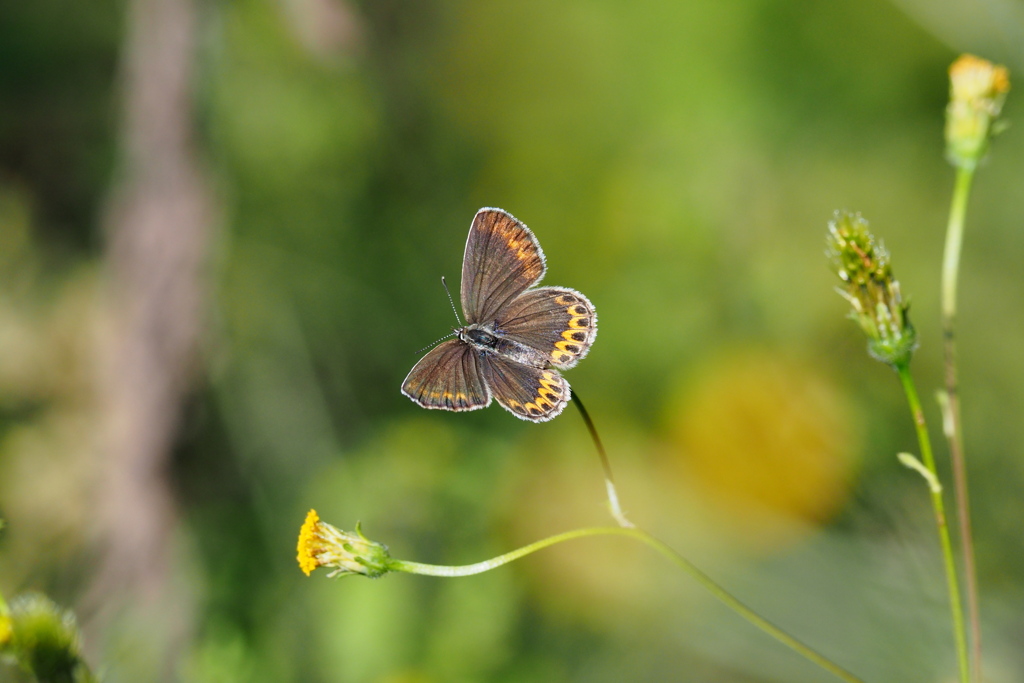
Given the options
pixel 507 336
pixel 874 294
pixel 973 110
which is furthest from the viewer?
pixel 507 336

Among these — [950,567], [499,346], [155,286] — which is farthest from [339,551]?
[155,286]

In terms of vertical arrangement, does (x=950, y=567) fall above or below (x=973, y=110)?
below

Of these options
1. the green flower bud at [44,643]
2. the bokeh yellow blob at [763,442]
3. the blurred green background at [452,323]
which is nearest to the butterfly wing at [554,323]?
the green flower bud at [44,643]

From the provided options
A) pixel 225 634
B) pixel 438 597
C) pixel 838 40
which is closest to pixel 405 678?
pixel 438 597

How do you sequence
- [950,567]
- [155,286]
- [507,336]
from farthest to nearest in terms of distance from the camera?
[155,286] → [507,336] → [950,567]

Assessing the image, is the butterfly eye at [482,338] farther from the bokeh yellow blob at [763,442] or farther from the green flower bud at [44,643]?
the bokeh yellow blob at [763,442]

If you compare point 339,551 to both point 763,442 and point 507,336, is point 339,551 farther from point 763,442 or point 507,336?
point 763,442

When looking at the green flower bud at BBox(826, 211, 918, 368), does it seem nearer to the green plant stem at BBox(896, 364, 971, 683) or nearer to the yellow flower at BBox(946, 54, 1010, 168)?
the green plant stem at BBox(896, 364, 971, 683)
